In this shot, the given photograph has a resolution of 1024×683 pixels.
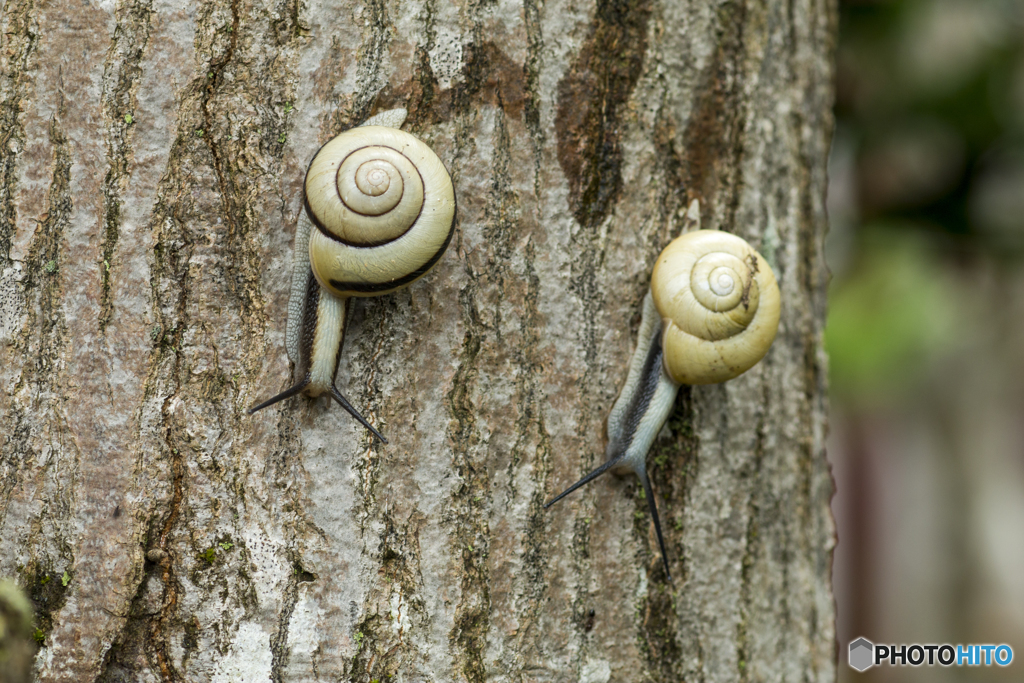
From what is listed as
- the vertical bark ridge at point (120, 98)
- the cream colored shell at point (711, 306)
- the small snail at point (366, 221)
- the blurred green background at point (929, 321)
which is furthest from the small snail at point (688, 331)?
the blurred green background at point (929, 321)

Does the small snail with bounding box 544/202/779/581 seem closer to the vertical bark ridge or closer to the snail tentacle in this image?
the snail tentacle

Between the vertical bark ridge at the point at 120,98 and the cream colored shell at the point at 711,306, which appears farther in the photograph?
the cream colored shell at the point at 711,306

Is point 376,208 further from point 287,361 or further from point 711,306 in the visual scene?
point 711,306

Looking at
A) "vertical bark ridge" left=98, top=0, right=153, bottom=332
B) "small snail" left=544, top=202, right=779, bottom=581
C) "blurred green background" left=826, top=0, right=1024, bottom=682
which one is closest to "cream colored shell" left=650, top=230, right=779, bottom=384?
"small snail" left=544, top=202, right=779, bottom=581

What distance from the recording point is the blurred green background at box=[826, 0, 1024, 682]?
3.81 m

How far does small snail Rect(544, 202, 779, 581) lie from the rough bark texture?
46 millimetres

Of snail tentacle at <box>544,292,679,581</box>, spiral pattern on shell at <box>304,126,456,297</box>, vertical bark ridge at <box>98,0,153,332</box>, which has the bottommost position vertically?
snail tentacle at <box>544,292,679,581</box>

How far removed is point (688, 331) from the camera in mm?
1421

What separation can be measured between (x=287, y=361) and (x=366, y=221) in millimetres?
288

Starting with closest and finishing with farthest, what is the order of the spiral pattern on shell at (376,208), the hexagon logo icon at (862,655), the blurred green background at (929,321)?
the spiral pattern on shell at (376,208) → the hexagon logo icon at (862,655) → the blurred green background at (929,321)

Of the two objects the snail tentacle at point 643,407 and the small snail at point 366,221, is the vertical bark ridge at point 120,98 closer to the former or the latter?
the small snail at point 366,221

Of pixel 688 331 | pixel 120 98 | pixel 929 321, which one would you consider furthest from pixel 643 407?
pixel 929 321

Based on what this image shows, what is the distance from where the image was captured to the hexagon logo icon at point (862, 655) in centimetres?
215

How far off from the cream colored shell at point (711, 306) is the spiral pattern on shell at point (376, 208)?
0.45m
